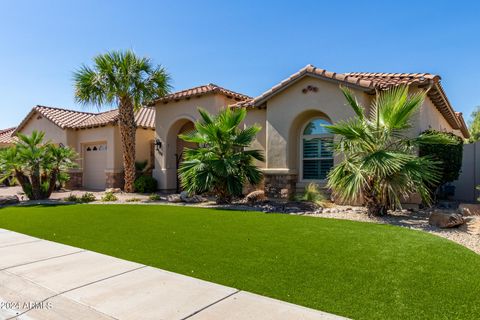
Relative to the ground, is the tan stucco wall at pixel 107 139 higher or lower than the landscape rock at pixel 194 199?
higher

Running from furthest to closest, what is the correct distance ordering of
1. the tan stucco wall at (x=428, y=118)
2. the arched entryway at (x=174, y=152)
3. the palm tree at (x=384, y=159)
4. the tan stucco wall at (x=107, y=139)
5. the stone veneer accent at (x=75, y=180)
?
the stone veneer accent at (x=75, y=180)
the tan stucco wall at (x=107, y=139)
the arched entryway at (x=174, y=152)
the tan stucco wall at (x=428, y=118)
the palm tree at (x=384, y=159)

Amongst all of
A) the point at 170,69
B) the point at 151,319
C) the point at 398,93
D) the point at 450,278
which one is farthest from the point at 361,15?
the point at 151,319

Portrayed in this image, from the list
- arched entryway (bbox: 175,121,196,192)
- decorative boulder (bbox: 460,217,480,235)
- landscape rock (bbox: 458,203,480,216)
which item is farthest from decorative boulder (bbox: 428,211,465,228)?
arched entryway (bbox: 175,121,196,192)

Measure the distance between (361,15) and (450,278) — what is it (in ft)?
38.4

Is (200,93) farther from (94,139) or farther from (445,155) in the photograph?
(445,155)

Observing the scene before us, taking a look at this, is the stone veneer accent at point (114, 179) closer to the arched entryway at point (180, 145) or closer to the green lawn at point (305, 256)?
the arched entryway at point (180, 145)

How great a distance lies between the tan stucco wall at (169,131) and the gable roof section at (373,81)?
3.71 m

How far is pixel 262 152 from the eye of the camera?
49.0ft

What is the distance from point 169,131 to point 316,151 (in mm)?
8437

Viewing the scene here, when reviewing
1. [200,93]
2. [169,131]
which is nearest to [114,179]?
[169,131]

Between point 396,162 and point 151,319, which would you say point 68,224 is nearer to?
point 151,319

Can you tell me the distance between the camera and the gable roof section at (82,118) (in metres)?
21.2

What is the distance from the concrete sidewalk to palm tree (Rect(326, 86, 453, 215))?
5.68 metres

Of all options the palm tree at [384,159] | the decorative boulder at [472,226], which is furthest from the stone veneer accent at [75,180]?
the decorative boulder at [472,226]
